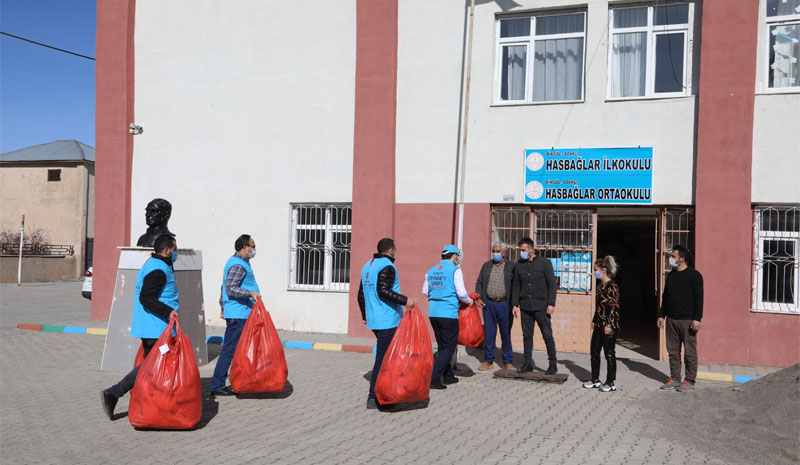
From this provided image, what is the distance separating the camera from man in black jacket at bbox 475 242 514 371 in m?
9.81

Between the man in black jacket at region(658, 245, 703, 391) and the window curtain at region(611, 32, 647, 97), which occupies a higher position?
the window curtain at region(611, 32, 647, 97)

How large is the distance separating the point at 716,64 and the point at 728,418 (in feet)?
19.7

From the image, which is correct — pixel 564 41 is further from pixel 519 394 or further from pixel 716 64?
pixel 519 394

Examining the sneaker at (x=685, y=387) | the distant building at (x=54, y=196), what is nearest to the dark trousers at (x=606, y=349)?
the sneaker at (x=685, y=387)

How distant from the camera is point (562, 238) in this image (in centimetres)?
1216

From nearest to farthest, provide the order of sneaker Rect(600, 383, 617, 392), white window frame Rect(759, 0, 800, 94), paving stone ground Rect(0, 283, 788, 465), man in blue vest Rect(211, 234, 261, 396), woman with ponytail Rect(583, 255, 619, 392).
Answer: paving stone ground Rect(0, 283, 788, 465), man in blue vest Rect(211, 234, 261, 396), woman with ponytail Rect(583, 255, 619, 392), sneaker Rect(600, 383, 617, 392), white window frame Rect(759, 0, 800, 94)

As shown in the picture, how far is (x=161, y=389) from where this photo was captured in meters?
6.31

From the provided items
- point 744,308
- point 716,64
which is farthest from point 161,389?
point 716,64

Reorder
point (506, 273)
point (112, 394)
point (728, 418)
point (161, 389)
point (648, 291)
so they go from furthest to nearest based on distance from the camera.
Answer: point (648, 291)
point (506, 273)
point (728, 418)
point (112, 394)
point (161, 389)

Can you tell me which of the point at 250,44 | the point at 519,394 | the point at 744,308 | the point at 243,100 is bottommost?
the point at 519,394

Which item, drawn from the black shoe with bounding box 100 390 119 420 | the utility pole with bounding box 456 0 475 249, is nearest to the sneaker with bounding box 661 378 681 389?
the utility pole with bounding box 456 0 475 249

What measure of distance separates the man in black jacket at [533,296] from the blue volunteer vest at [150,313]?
4671mm

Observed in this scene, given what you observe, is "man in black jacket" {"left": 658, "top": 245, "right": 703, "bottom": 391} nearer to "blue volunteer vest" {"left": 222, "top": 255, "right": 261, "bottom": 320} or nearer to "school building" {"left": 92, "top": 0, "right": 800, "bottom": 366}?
"school building" {"left": 92, "top": 0, "right": 800, "bottom": 366}

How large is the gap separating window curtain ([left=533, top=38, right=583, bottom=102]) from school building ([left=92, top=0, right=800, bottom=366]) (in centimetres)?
4
